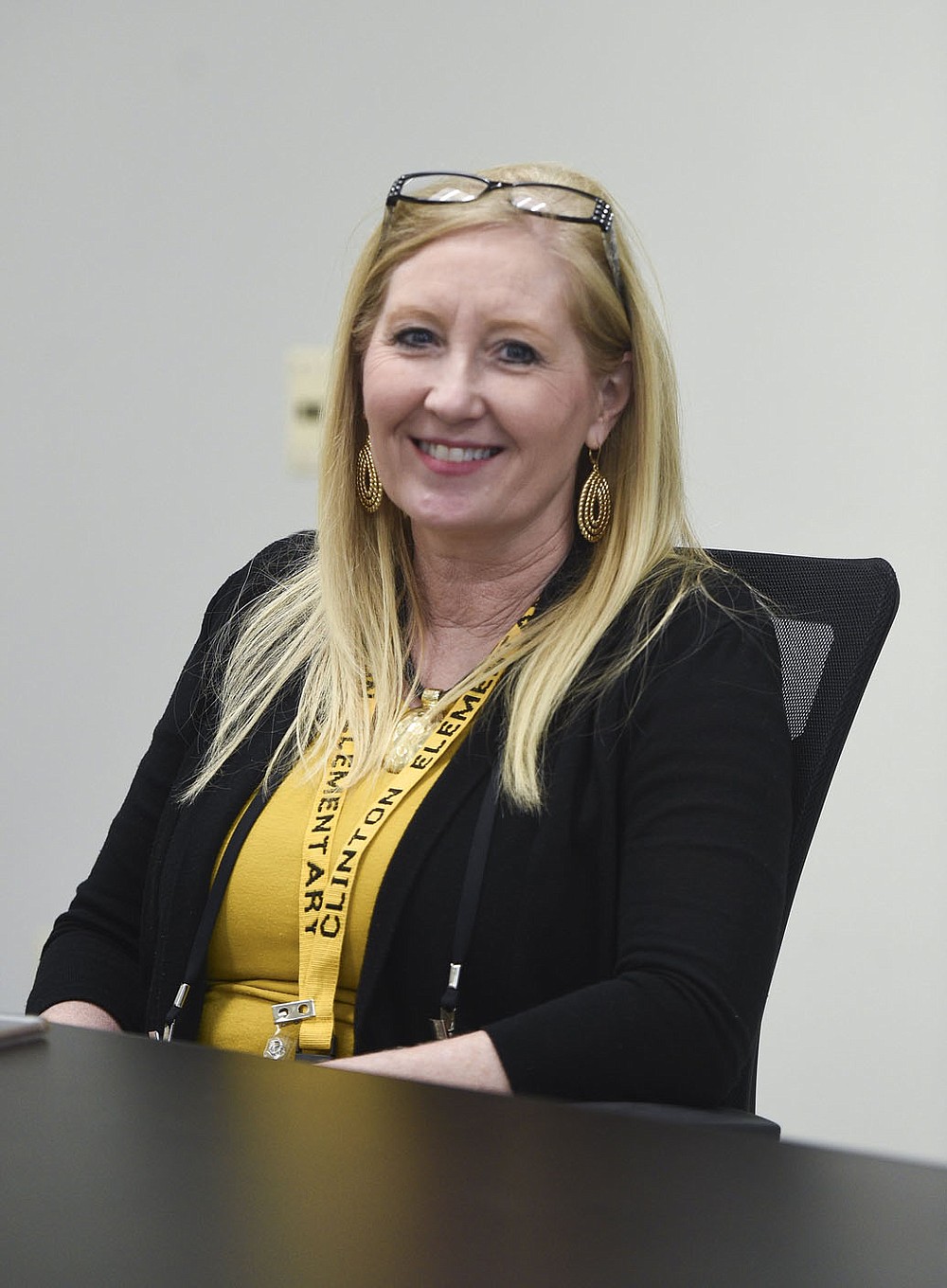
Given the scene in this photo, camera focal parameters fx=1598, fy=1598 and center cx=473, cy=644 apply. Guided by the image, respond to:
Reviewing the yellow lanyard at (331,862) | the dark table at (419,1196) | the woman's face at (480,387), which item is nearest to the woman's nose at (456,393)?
the woman's face at (480,387)

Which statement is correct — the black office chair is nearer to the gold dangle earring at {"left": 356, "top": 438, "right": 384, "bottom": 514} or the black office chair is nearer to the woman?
the woman

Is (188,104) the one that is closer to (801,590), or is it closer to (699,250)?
(699,250)

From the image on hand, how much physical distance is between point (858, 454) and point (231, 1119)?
1.91 m

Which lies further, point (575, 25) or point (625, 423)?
point (575, 25)

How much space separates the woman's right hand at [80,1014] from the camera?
1524 millimetres

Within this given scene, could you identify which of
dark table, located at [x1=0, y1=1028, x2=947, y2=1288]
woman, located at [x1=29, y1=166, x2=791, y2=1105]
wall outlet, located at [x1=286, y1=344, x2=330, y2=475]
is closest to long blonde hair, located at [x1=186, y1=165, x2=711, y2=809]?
woman, located at [x1=29, y1=166, x2=791, y2=1105]

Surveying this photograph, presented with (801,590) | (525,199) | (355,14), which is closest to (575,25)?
(355,14)

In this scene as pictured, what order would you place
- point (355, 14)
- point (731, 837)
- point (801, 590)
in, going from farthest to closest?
1. point (355, 14)
2. point (801, 590)
3. point (731, 837)

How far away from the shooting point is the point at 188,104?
2762mm

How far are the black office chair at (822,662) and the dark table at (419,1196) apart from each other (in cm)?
72

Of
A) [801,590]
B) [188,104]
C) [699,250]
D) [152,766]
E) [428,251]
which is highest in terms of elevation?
[188,104]

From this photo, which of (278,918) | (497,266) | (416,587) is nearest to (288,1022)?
(278,918)

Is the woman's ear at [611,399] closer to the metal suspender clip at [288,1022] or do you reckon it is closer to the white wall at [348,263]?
the metal suspender clip at [288,1022]

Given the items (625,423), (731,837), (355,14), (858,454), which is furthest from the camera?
(355,14)
